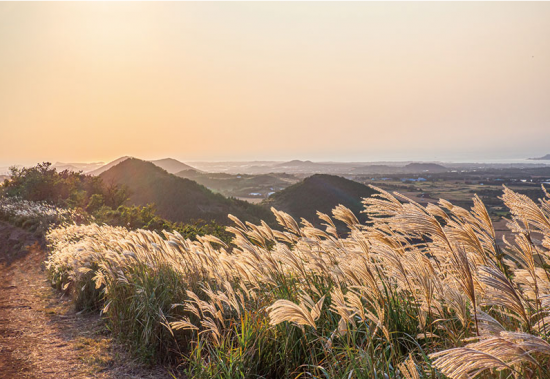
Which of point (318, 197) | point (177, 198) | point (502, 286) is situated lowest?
point (318, 197)

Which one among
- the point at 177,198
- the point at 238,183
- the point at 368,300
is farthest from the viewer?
the point at 238,183

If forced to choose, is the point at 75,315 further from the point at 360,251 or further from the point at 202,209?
the point at 202,209

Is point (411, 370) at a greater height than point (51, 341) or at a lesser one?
greater

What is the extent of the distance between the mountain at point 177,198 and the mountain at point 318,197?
5.34 meters

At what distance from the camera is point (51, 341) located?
5.85 meters

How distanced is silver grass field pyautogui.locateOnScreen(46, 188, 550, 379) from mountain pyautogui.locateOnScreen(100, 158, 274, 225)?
83.0 ft

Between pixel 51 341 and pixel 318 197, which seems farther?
pixel 318 197

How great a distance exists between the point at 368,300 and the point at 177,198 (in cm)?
3323

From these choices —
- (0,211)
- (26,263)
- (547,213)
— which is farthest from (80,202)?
(547,213)

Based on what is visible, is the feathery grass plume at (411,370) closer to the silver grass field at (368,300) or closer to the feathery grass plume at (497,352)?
the silver grass field at (368,300)

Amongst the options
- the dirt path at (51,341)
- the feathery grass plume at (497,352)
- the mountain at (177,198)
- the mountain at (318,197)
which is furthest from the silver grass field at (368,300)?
the mountain at (318,197)

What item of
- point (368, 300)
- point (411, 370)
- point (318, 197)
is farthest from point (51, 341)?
point (318, 197)

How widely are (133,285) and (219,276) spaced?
1930 mm

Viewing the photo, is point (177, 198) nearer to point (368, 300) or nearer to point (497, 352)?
point (368, 300)
